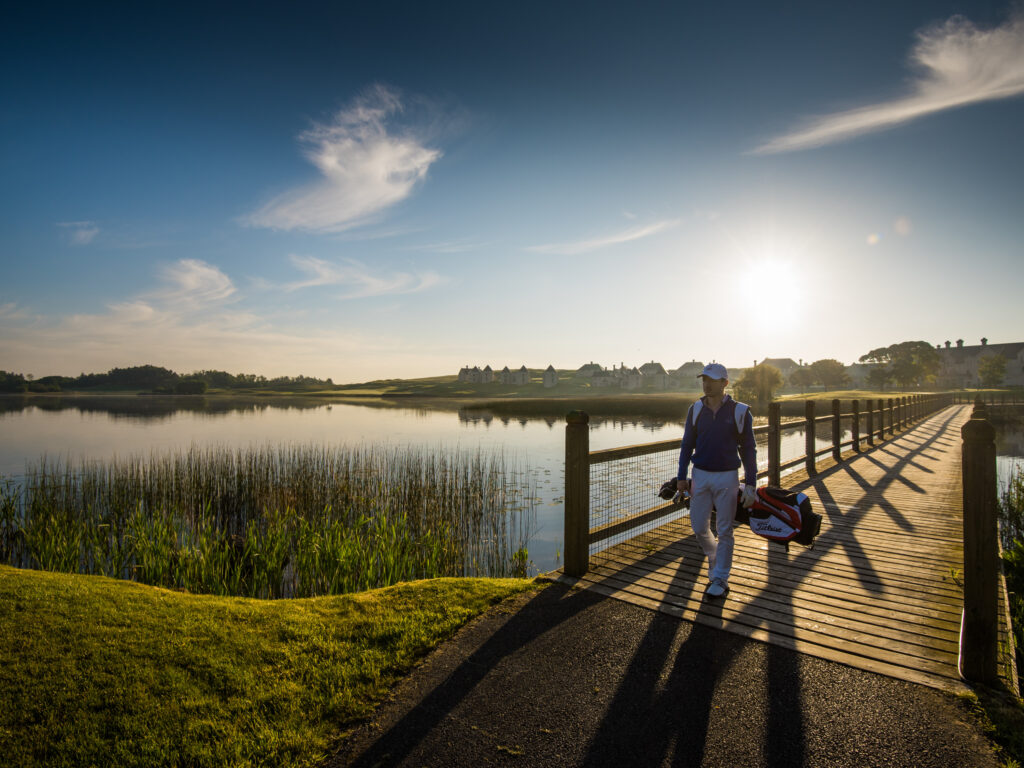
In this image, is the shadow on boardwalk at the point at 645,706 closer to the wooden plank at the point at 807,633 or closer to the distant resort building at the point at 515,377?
the wooden plank at the point at 807,633

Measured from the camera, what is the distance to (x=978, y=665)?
10.4ft

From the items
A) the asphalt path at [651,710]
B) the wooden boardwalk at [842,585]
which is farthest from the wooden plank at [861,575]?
the asphalt path at [651,710]

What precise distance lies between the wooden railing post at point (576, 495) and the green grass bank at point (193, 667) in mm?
841

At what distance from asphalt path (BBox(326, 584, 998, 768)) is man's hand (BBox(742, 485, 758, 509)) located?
3.81ft

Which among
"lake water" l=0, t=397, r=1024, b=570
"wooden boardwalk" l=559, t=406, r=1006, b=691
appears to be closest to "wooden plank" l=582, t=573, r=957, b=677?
"wooden boardwalk" l=559, t=406, r=1006, b=691

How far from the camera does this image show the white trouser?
452 centimetres

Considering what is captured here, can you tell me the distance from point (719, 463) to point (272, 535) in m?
6.43

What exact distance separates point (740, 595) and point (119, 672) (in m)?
4.72

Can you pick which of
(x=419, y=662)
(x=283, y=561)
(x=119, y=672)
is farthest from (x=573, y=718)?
(x=283, y=561)

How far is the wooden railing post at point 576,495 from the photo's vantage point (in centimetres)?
501

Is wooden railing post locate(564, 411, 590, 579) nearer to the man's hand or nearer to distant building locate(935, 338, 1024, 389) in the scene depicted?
the man's hand

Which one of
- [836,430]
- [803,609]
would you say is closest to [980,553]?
[803,609]

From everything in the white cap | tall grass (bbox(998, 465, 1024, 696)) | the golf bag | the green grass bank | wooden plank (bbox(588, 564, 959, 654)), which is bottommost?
tall grass (bbox(998, 465, 1024, 696))

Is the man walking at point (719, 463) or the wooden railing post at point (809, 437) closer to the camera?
the man walking at point (719, 463)
